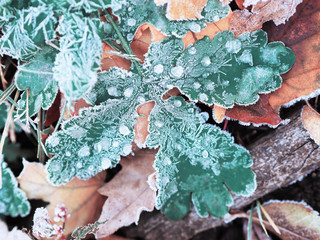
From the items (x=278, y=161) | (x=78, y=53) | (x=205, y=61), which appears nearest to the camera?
(x=78, y=53)

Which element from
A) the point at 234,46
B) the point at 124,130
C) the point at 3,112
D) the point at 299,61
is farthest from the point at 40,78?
the point at 299,61

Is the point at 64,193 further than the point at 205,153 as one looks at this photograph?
Yes

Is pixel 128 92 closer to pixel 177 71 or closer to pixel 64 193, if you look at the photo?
pixel 177 71

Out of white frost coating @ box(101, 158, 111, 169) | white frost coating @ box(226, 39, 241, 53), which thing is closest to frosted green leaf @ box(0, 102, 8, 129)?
white frost coating @ box(101, 158, 111, 169)

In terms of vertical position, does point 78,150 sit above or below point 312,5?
below

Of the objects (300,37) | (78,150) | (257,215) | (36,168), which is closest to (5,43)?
(78,150)

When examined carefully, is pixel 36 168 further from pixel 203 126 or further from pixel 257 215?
pixel 257 215
